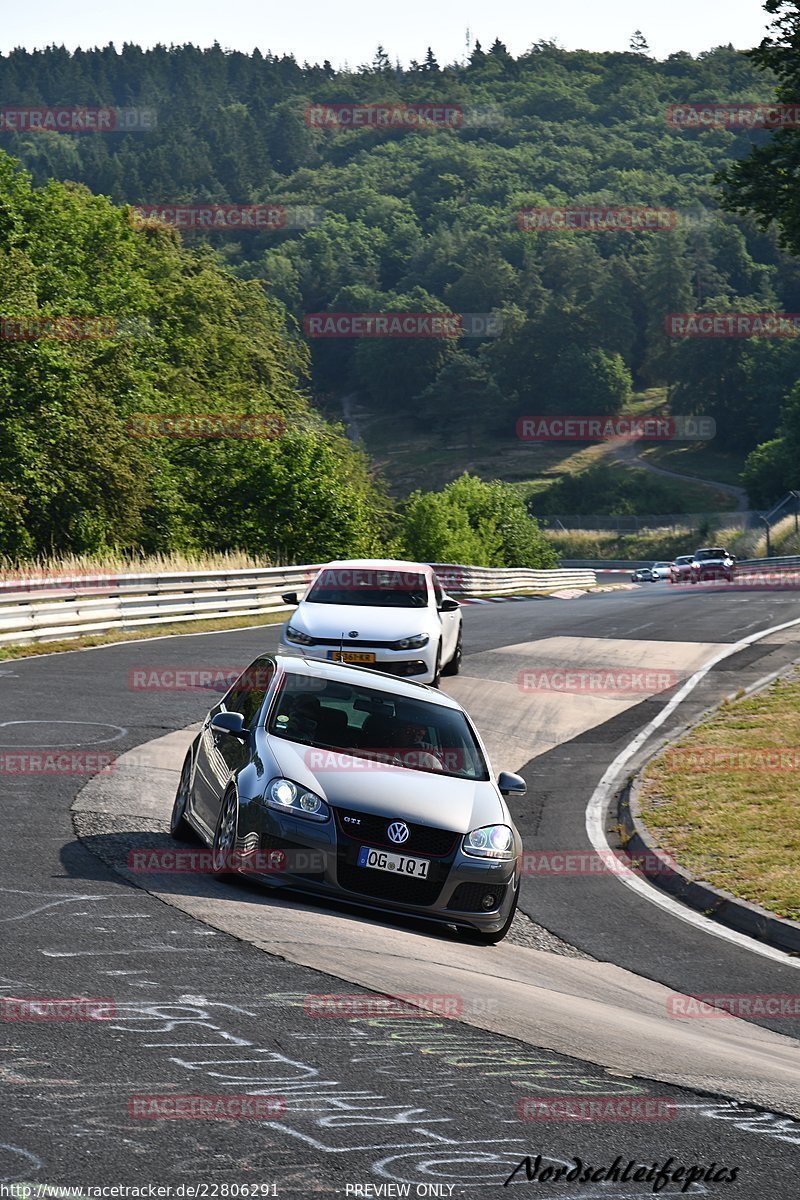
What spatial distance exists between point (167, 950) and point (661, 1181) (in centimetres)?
312

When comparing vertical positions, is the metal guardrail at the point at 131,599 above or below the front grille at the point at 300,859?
below

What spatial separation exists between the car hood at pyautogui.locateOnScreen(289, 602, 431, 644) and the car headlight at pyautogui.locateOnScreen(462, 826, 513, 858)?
899 cm

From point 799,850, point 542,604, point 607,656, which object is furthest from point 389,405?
point 799,850

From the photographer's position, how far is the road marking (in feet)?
33.5

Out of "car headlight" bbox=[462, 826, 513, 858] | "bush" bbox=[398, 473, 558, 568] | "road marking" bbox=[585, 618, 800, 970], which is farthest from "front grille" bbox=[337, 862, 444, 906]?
"bush" bbox=[398, 473, 558, 568]

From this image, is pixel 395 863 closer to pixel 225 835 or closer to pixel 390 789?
pixel 390 789

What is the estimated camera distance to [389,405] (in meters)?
184

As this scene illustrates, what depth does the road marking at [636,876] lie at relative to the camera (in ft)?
33.5

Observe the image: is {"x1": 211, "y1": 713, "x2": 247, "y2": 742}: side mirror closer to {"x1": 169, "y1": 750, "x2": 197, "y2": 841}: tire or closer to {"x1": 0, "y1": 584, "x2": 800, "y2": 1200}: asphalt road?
{"x1": 169, "y1": 750, "x2": 197, "y2": 841}: tire

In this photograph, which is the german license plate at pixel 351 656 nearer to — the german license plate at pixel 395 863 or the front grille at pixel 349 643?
the front grille at pixel 349 643

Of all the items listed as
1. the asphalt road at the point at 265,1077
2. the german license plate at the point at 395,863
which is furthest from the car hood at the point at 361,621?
the german license plate at the point at 395,863

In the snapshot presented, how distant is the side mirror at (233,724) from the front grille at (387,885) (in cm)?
128

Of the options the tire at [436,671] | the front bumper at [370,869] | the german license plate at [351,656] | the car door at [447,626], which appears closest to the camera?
the front bumper at [370,869]

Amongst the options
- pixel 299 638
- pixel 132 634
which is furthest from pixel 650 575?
pixel 299 638
